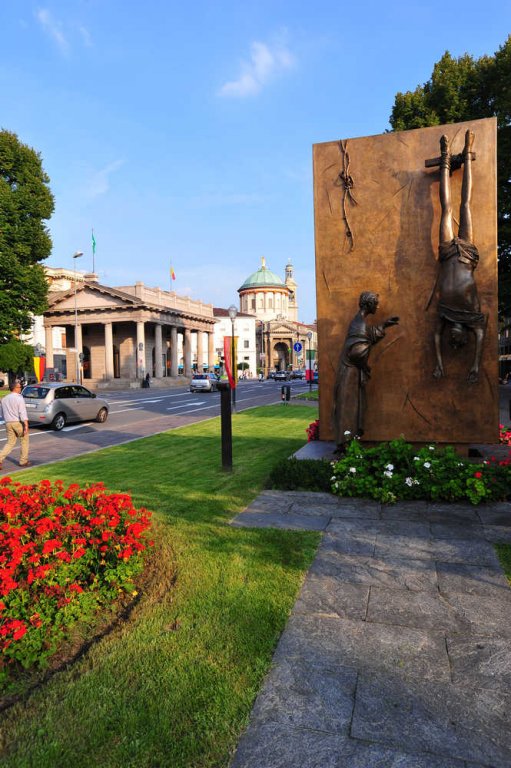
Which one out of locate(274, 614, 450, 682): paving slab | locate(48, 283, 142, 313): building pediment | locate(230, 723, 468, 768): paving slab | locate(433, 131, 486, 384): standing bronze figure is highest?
locate(48, 283, 142, 313): building pediment

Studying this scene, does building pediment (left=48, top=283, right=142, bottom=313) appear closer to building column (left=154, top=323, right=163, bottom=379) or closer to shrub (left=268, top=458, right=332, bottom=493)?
building column (left=154, top=323, right=163, bottom=379)

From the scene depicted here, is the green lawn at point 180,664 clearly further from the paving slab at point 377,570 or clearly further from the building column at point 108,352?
the building column at point 108,352

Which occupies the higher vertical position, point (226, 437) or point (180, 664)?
point (226, 437)

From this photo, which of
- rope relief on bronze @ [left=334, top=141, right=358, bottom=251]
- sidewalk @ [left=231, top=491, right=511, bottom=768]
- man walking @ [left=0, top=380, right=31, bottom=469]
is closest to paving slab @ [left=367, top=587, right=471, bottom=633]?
sidewalk @ [left=231, top=491, right=511, bottom=768]

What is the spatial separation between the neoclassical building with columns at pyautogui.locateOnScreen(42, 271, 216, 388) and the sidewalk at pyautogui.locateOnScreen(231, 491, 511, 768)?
171 feet

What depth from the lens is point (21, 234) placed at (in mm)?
34312

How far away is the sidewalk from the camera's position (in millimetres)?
2346

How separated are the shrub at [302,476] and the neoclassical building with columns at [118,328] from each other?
49.0 metres

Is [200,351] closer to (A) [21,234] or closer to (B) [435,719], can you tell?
(A) [21,234]

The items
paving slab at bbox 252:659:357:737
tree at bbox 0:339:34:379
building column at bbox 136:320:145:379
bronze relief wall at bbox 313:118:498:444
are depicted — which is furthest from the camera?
building column at bbox 136:320:145:379

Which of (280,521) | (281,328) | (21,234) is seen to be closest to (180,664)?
(280,521)

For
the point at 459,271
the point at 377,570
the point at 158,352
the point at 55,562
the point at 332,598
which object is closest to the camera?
the point at 55,562

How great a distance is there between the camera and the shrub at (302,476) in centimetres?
730

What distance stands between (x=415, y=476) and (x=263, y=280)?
139 metres
